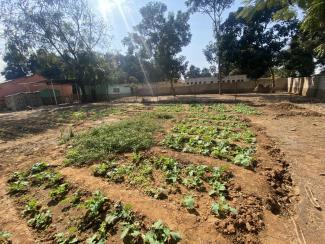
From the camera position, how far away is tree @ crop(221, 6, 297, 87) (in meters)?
23.1

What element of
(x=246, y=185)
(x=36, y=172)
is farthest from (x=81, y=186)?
(x=246, y=185)

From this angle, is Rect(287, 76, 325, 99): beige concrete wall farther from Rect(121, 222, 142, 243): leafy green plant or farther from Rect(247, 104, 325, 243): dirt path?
Rect(121, 222, 142, 243): leafy green plant

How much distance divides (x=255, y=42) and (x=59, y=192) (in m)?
24.4

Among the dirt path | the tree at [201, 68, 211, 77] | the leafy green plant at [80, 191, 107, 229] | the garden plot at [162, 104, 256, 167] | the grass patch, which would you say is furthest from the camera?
the tree at [201, 68, 211, 77]

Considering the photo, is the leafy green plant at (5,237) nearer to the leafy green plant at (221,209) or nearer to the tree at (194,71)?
the leafy green plant at (221,209)

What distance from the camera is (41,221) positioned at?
3.59 m

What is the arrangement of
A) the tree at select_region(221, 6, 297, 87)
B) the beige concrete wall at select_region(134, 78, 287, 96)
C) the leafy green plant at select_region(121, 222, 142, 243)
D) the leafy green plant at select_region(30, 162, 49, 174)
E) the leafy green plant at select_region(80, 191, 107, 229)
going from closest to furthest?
the leafy green plant at select_region(121, 222, 142, 243) → the leafy green plant at select_region(80, 191, 107, 229) → the leafy green plant at select_region(30, 162, 49, 174) → the tree at select_region(221, 6, 297, 87) → the beige concrete wall at select_region(134, 78, 287, 96)

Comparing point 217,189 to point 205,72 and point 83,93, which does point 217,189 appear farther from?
point 205,72

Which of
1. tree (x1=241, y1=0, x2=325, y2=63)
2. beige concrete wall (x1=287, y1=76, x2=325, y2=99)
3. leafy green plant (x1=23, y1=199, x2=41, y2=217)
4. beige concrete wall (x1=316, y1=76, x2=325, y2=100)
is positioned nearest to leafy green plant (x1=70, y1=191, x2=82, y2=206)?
leafy green plant (x1=23, y1=199, x2=41, y2=217)

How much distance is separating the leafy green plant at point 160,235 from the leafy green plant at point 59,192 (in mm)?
2101

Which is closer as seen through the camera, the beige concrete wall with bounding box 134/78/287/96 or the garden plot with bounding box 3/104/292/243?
the garden plot with bounding box 3/104/292/243

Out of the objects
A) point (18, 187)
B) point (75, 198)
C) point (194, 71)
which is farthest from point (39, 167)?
point (194, 71)

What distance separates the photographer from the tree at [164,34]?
87.4ft

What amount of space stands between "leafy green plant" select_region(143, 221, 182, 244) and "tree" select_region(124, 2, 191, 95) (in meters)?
26.3
